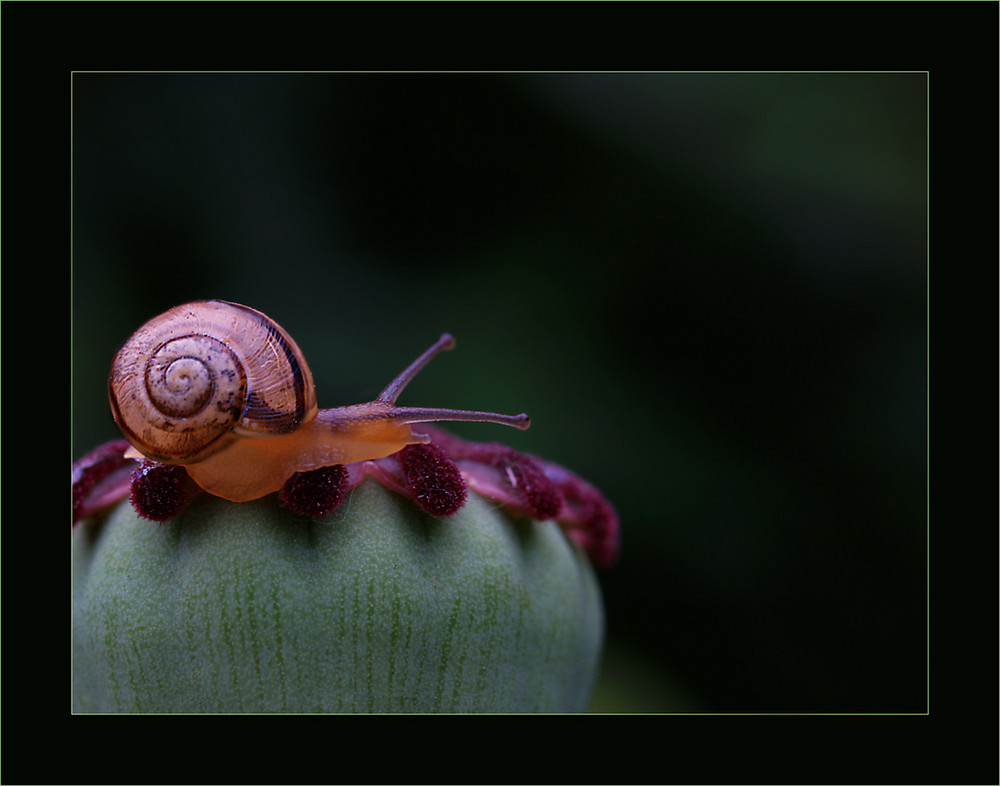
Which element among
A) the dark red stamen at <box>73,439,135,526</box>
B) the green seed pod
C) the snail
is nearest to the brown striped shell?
the snail

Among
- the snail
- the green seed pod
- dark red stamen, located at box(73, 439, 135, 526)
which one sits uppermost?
the snail

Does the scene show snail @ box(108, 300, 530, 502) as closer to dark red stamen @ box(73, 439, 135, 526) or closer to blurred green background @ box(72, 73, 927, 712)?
dark red stamen @ box(73, 439, 135, 526)

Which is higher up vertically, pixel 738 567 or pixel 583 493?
pixel 583 493

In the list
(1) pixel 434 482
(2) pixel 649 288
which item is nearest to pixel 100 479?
(1) pixel 434 482

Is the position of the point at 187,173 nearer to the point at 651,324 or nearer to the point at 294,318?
the point at 294,318

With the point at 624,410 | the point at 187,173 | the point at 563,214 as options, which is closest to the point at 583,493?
the point at 624,410

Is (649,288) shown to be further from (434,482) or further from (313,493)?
(313,493)
